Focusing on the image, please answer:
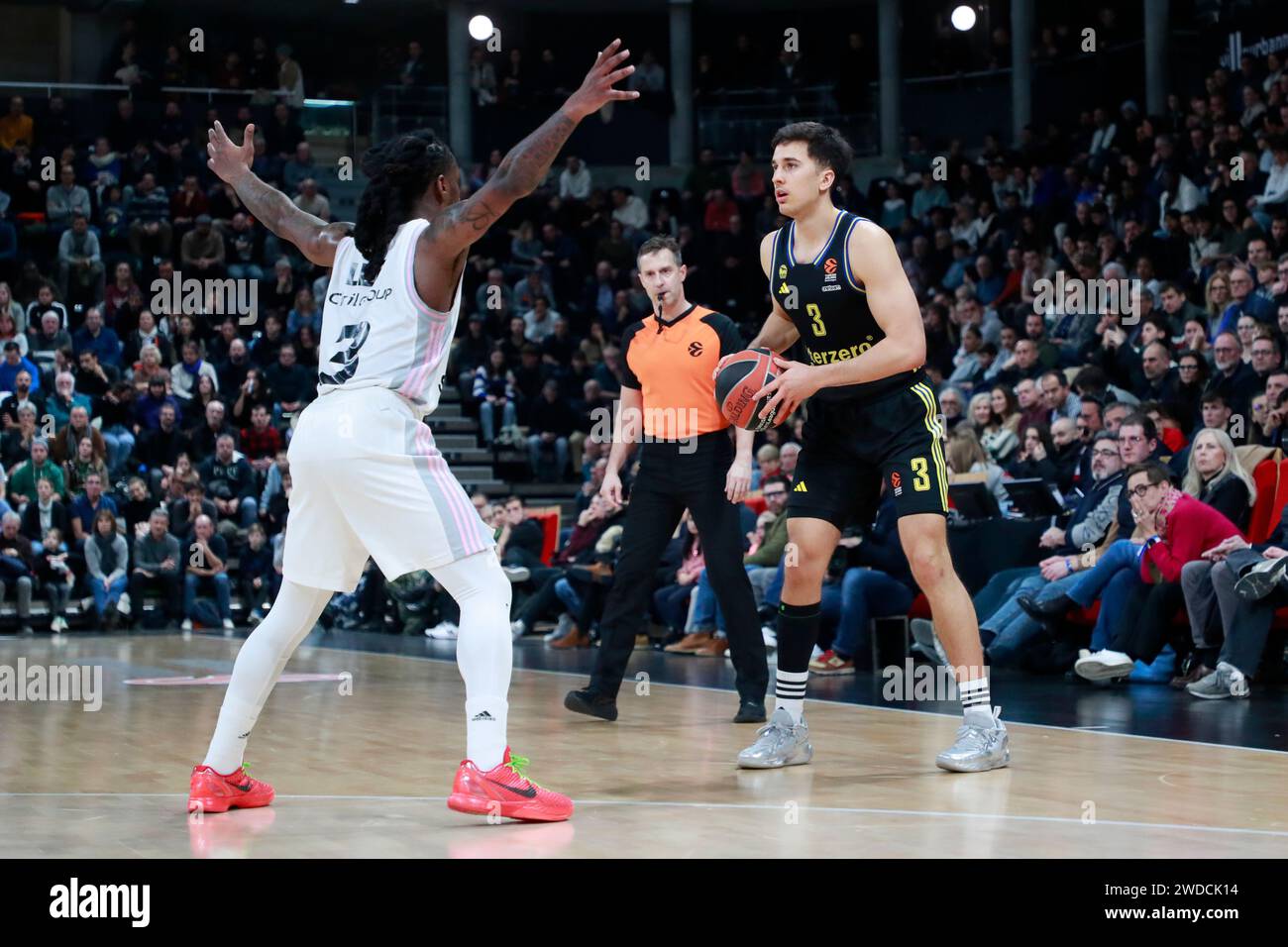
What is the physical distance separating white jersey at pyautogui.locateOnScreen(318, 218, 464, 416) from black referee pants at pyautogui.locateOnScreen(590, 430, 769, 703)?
8.23ft

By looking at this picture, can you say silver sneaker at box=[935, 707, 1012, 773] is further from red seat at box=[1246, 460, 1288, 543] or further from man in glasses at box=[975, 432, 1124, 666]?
red seat at box=[1246, 460, 1288, 543]

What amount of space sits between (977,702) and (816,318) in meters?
1.35

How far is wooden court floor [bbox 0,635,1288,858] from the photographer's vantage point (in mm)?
3816

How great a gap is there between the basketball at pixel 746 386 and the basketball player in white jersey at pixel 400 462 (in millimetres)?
1153

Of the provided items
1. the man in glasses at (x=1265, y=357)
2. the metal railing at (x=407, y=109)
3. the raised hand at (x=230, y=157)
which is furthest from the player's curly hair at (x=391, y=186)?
the metal railing at (x=407, y=109)

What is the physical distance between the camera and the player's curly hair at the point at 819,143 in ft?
17.3

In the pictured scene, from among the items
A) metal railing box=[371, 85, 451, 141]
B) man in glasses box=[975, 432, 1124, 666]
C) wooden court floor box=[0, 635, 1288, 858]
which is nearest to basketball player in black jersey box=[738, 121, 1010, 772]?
wooden court floor box=[0, 635, 1288, 858]

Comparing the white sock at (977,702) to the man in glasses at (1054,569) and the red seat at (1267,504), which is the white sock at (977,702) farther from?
the red seat at (1267,504)

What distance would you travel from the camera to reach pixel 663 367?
22.5 ft

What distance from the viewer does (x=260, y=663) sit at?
4383mm
